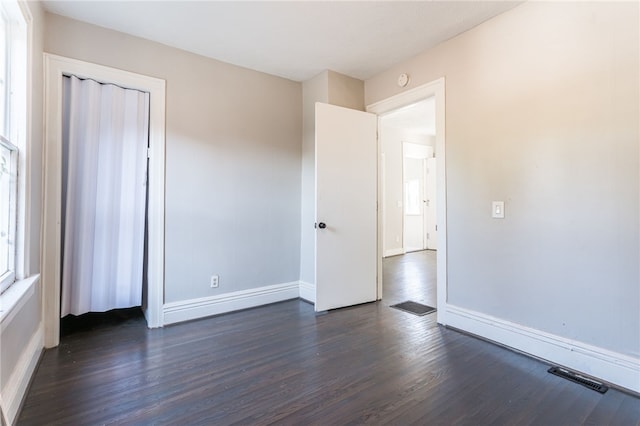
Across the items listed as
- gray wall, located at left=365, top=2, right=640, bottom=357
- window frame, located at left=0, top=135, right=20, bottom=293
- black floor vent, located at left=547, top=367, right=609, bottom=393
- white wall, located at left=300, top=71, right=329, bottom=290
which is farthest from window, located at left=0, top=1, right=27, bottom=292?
black floor vent, located at left=547, top=367, right=609, bottom=393

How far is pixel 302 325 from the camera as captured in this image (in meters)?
2.84

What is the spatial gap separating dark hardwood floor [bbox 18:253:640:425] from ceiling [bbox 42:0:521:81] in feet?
8.30

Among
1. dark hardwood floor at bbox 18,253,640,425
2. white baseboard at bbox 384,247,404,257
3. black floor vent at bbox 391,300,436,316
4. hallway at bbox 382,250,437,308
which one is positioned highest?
white baseboard at bbox 384,247,404,257

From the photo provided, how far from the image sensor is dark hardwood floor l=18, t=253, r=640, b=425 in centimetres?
161

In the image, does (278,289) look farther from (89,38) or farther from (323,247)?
(89,38)

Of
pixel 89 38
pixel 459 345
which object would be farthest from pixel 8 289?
pixel 459 345

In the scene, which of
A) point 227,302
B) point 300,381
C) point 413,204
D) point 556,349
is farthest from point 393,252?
point 300,381

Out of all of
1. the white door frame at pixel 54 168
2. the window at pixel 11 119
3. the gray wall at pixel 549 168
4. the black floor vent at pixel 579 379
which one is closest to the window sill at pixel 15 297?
the window at pixel 11 119

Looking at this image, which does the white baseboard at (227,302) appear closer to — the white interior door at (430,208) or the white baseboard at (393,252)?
the white baseboard at (393,252)

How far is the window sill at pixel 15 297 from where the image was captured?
1468 millimetres

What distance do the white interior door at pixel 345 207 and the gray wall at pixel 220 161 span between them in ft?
1.98

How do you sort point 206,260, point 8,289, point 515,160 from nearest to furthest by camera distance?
point 8,289 < point 515,160 < point 206,260

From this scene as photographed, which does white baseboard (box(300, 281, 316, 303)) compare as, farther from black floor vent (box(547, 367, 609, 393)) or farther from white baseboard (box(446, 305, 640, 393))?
black floor vent (box(547, 367, 609, 393))

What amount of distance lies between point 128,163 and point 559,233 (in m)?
3.36
